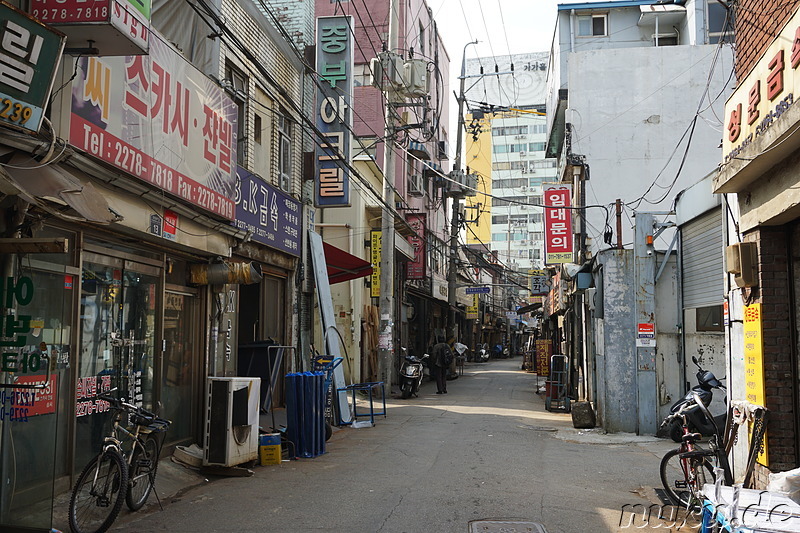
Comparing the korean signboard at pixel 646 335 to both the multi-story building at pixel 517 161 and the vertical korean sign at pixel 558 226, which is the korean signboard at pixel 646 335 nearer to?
the vertical korean sign at pixel 558 226

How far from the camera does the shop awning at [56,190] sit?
19.9 feet

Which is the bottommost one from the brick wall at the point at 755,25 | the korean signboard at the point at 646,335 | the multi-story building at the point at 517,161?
the korean signboard at the point at 646,335

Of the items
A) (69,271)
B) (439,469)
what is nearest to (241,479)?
(439,469)

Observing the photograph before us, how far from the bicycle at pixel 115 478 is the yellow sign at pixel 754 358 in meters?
6.24

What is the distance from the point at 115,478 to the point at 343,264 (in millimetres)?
11806

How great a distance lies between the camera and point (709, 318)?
13.1 metres

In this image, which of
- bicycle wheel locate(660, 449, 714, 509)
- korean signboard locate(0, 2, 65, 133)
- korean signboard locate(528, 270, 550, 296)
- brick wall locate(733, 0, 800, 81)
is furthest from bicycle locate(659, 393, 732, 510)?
korean signboard locate(528, 270, 550, 296)

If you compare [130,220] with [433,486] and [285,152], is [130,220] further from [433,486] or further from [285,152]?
[285,152]

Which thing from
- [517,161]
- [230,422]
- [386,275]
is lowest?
[230,422]

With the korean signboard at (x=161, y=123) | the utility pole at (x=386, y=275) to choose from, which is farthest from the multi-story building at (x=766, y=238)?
the utility pole at (x=386, y=275)

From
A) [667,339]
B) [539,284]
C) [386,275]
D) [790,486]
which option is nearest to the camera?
[790,486]

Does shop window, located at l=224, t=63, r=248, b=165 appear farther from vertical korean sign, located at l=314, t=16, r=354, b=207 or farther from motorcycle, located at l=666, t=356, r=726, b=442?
motorcycle, located at l=666, t=356, r=726, b=442

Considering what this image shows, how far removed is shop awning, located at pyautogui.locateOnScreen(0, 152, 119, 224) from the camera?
6078 mm

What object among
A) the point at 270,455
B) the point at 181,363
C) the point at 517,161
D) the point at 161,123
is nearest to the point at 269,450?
the point at 270,455
